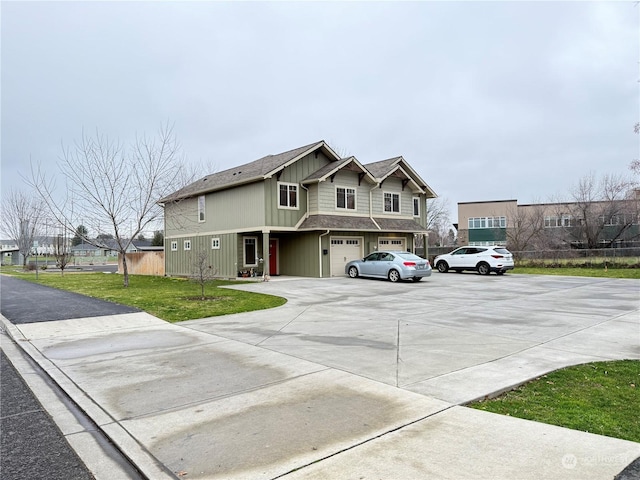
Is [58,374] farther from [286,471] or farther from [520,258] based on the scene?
[520,258]

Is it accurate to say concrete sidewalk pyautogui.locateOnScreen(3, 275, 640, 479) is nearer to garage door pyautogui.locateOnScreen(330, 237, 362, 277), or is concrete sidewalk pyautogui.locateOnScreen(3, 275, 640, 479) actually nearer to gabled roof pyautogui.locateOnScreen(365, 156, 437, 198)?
garage door pyautogui.locateOnScreen(330, 237, 362, 277)

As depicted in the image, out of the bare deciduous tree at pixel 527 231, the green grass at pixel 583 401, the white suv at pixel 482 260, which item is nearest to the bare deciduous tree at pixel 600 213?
the bare deciduous tree at pixel 527 231

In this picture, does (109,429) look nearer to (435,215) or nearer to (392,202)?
(392,202)

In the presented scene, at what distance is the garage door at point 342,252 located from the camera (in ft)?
76.5

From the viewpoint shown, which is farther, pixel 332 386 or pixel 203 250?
pixel 203 250

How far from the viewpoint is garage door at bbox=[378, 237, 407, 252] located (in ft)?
86.2

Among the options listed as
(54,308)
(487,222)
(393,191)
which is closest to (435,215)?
(487,222)

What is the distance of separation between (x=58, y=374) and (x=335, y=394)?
4117 mm

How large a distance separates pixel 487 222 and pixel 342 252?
138 ft

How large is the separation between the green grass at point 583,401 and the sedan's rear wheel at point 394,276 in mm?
14130

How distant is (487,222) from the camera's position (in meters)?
59.0

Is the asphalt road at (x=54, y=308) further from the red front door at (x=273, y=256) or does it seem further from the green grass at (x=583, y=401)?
the red front door at (x=273, y=256)

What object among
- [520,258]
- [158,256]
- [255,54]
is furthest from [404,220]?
[158,256]

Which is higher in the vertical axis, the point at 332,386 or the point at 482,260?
the point at 482,260
